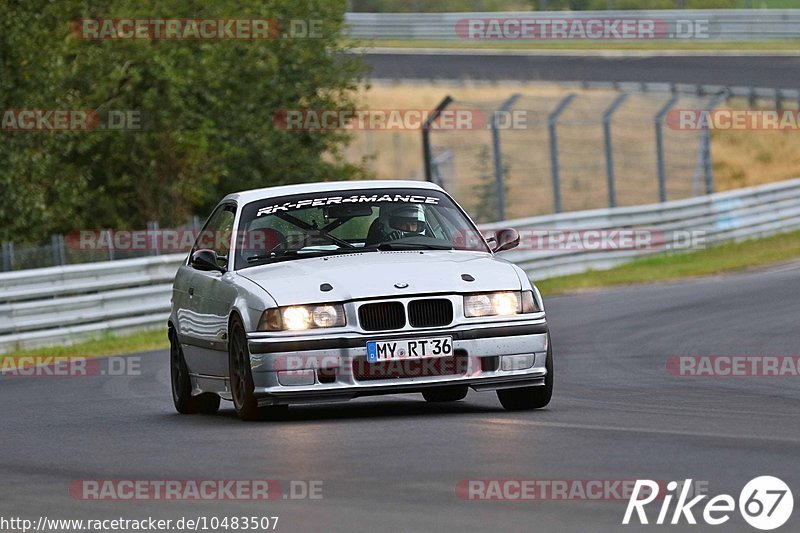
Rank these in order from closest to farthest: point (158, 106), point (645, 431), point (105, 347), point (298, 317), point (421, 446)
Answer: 1. point (421, 446)
2. point (645, 431)
3. point (298, 317)
4. point (105, 347)
5. point (158, 106)

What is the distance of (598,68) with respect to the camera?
49469 mm

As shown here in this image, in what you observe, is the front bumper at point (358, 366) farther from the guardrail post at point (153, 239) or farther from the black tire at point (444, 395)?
the guardrail post at point (153, 239)

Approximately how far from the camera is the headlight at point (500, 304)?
32.1 feet

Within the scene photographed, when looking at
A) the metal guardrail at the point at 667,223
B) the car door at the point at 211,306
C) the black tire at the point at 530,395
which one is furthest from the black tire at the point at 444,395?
the metal guardrail at the point at 667,223

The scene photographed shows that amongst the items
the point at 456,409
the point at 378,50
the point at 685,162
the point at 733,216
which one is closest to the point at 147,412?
the point at 456,409

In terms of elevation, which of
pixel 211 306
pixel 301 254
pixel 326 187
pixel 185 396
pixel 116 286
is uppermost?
pixel 326 187

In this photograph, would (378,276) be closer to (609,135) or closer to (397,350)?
(397,350)

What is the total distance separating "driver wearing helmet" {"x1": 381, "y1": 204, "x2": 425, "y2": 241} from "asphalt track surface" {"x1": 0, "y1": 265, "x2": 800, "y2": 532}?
1092mm

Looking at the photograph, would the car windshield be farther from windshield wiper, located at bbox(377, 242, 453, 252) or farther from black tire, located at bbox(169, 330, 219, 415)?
black tire, located at bbox(169, 330, 219, 415)

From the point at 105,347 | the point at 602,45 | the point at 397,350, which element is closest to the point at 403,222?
the point at 397,350

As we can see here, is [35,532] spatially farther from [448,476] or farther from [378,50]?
[378,50]

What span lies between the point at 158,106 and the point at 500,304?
819 inches

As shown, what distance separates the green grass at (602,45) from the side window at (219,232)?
135ft

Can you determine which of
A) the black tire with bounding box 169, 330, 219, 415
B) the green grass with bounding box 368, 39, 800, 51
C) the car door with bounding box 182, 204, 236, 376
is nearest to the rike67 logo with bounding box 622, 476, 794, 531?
the car door with bounding box 182, 204, 236, 376
